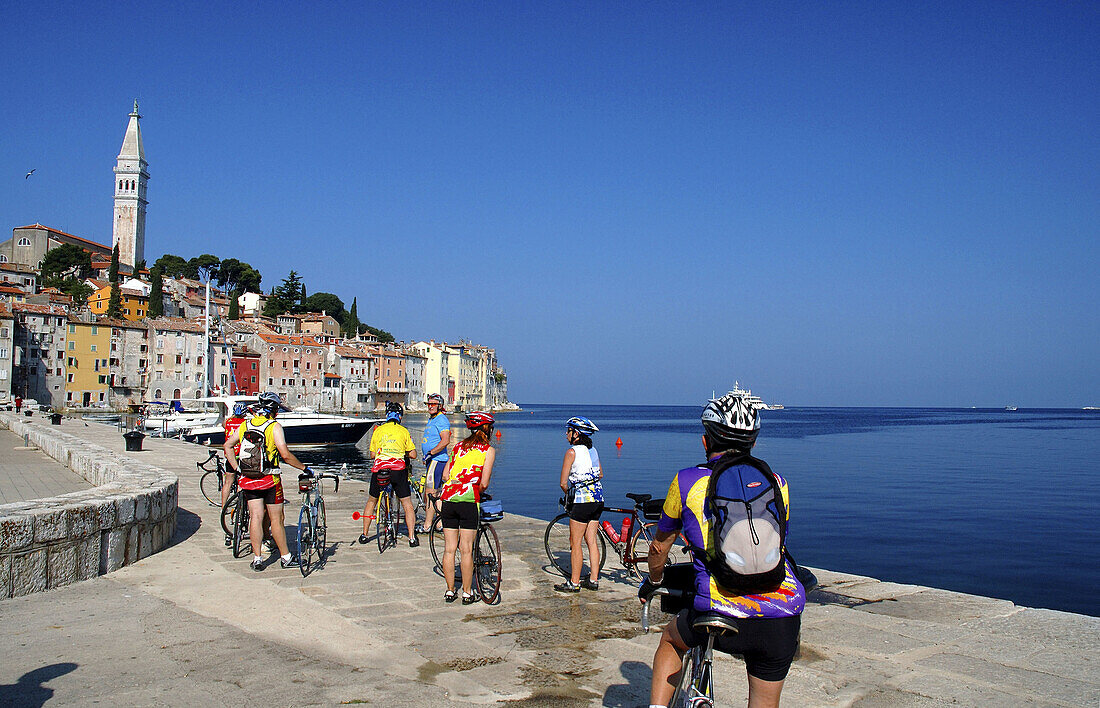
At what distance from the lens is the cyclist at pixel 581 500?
25.7 ft

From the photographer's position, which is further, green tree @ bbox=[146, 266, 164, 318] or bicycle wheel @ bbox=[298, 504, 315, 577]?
green tree @ bbox=[146, 266, 164, 318]

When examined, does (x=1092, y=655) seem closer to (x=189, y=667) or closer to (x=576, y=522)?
(x=576, y=522)

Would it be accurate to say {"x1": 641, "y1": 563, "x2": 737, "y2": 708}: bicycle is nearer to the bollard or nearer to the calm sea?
the calm sea

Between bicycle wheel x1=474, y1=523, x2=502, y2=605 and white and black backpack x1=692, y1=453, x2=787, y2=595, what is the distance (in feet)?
14.4

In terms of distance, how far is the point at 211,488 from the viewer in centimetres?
1576

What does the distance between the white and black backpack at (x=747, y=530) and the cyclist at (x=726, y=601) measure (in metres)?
0.05

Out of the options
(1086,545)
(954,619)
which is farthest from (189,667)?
(1086,545)

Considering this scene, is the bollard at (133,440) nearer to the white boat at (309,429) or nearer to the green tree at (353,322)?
the white boat at (309,429)

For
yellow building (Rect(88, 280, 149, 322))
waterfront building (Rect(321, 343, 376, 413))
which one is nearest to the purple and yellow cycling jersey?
waterfront building (Rect(321, 343, 376, 413))

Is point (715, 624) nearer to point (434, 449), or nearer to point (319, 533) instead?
point (319, 533)

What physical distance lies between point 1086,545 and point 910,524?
439 centimetres

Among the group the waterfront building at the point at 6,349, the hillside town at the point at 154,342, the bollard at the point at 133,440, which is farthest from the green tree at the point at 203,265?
the bollard at the point at 133,440

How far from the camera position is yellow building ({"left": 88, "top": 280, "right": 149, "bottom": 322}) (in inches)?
3974

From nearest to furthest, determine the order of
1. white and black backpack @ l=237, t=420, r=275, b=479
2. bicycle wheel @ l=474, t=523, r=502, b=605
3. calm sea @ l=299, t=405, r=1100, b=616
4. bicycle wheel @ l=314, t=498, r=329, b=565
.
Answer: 1. bicycle wheel @ l=474, t=523, r=502, b=605
2. white and black backpack @ l=237, t=420, r=275, b=479
3. bicycle wheel @ l=314, t=498, r=329, b=565
4. calm sea @ l=299, t=405, r=1100, b=616
